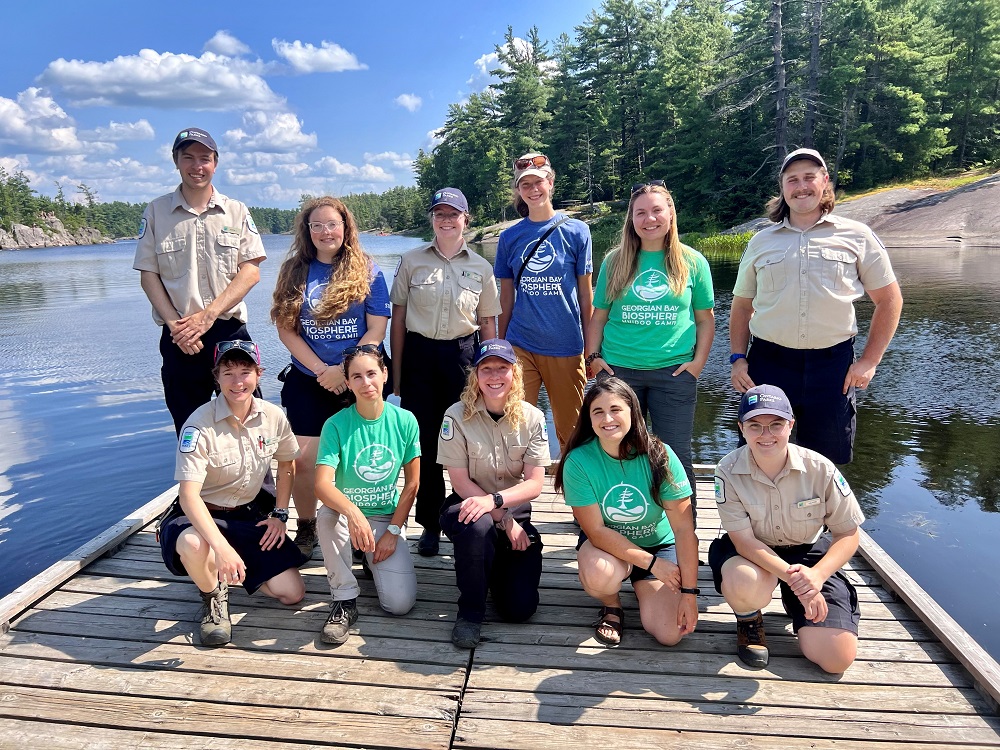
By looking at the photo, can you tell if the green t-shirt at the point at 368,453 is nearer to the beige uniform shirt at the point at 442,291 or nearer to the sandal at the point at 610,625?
the beige uniform shirt at the point at 442,291

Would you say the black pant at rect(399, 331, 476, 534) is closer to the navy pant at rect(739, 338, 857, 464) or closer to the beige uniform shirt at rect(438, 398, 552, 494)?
the beige uniform shirt at rect(438, 398, 552, 494)

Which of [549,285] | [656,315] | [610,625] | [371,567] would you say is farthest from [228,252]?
[610,625]

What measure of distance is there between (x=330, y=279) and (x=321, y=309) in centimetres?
20

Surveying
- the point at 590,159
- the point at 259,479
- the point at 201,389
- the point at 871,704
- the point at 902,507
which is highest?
the point at 590,159

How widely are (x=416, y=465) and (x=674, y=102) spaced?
46.0 m

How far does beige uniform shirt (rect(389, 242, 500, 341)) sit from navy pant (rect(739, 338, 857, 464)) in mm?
1732

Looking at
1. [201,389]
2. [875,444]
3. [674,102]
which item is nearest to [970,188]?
[674,102]

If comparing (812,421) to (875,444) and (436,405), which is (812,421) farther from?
(875,444)

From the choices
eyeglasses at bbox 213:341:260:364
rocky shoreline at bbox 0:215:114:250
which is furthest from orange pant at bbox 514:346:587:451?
rocky shoreline at bbox 0:215:114:250

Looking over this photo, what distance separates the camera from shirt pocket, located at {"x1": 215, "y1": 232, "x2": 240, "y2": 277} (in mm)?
4293

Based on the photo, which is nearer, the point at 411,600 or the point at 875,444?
the point at 411,600

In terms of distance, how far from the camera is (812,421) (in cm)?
376

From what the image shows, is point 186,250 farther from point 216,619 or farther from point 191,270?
point 216,619

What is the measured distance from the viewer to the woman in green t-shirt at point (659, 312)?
403cm
